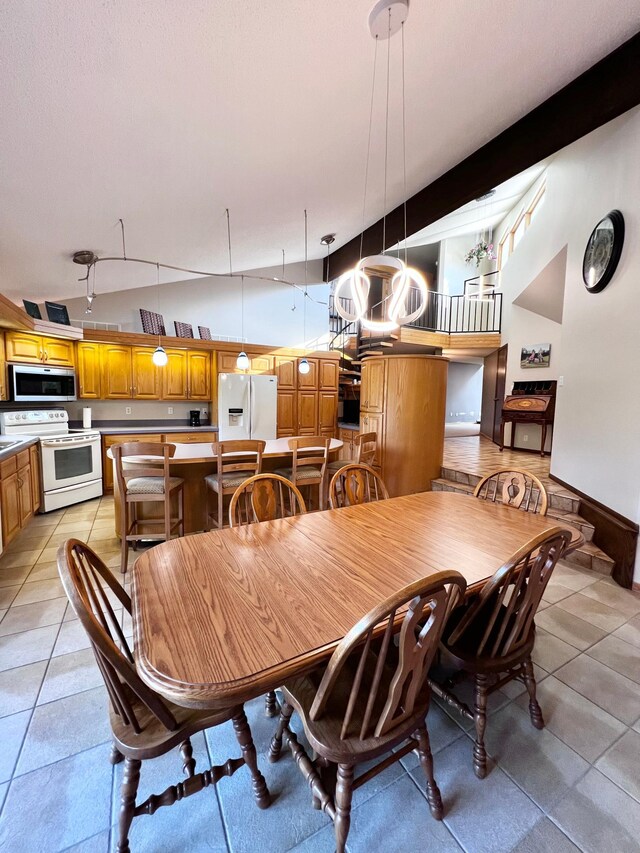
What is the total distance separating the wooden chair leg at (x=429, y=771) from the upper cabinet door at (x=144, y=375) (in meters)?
5.14

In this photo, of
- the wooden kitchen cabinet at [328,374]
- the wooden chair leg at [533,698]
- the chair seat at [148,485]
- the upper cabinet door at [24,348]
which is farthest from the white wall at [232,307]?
the wooden chair leg at [533,698]

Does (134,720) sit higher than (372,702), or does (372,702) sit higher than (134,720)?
(372,702)

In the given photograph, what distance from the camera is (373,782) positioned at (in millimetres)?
1250

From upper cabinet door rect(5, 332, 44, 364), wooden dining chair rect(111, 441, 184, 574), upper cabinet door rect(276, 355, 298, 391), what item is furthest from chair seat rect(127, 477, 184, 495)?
upper cabinet door rect(276, 355, 298, 391)

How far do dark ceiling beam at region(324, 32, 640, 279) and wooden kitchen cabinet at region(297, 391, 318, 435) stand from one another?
124 inches

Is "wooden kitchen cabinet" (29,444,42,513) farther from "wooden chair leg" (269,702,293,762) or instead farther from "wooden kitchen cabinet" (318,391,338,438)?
"wooden kitchen cabinet" (318,391,338,438)

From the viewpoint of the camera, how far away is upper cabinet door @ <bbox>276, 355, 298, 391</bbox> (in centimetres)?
604

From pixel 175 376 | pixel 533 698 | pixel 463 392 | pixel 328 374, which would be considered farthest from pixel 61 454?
pixel 463 392

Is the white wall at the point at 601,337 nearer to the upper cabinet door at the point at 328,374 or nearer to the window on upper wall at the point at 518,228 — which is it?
the window on upper wall at the point at 518,228

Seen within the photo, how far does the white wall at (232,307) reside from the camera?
508 cm

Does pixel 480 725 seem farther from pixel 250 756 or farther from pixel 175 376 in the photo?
pixel 175 376

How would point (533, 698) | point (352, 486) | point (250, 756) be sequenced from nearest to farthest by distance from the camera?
point (250, 756), point (533, 698), point (352, 486)

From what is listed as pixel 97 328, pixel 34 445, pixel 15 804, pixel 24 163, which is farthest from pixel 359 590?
pixel 97 328

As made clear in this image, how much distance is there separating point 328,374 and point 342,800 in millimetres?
5938
